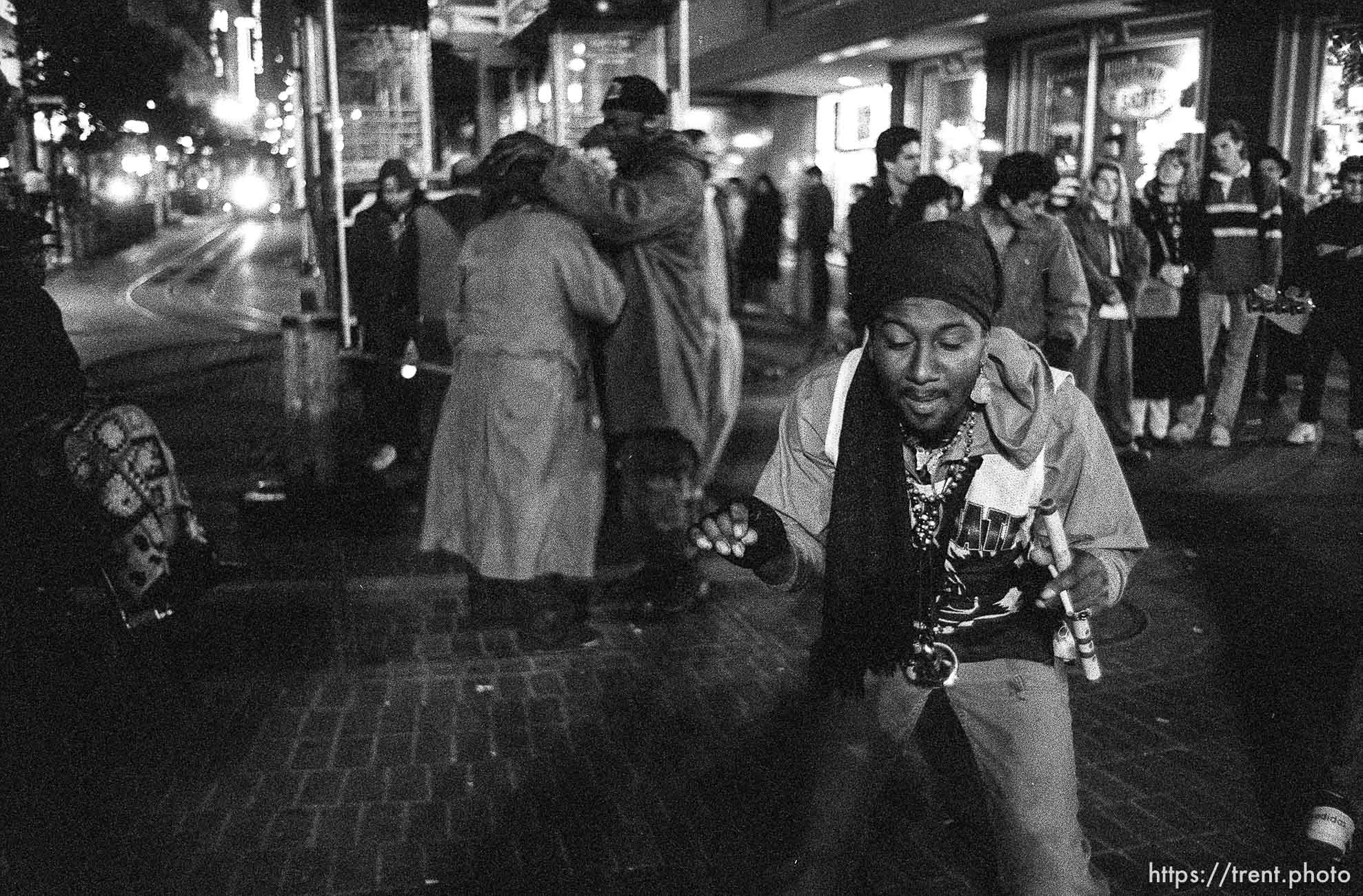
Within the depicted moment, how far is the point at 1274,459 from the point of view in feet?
30.1

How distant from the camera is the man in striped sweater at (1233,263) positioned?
9.59 m

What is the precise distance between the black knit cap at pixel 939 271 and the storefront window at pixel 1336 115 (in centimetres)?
1291

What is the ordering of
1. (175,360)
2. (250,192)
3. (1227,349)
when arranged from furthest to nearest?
(250,192)
(175,360)
(1227,349)

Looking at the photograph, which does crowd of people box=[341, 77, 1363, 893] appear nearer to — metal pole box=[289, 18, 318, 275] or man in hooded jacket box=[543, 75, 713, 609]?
man in hooded jacket box=[543, 75, 713, 609]

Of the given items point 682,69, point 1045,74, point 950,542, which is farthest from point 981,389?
point 1045,74

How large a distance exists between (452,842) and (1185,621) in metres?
3.48

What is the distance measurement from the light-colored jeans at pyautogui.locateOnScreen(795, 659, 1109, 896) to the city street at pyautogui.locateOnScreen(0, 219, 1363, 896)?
0.18 metres

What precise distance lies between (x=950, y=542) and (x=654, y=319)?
11.1 feet

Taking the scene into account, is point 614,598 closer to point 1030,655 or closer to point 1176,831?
point 1176,831

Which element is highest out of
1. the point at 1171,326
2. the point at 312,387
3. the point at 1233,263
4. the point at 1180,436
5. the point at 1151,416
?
the point at 1233,263

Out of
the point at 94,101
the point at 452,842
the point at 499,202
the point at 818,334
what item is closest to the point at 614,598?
the point at 499,202

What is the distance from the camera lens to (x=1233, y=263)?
9.64 m

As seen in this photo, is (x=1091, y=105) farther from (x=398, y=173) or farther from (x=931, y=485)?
(x=931, y=485)

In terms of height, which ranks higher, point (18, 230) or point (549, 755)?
point (18, 230)
